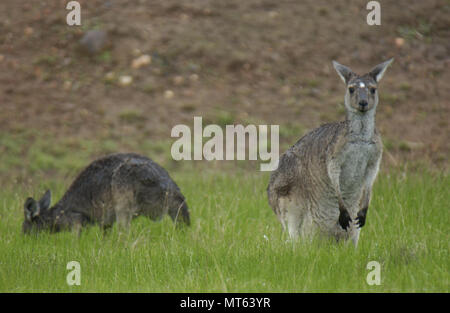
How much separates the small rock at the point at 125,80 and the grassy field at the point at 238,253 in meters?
4.53

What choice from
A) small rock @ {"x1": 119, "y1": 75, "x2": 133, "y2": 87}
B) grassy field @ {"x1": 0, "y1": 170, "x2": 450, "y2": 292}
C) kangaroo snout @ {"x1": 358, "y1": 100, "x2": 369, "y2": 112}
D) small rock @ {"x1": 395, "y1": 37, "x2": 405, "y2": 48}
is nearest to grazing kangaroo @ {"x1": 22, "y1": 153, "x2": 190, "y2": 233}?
grassy field @ {"x1": 0, "y1": 170, "x2": 450, "y2": 292}

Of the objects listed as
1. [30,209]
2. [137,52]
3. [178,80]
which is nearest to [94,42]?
[137,52]

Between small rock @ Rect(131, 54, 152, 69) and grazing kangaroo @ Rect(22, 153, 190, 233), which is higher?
small rock @ Rect(131, 54, 152, 69)

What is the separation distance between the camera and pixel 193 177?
8898 mm

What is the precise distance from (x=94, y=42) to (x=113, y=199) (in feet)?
21.7

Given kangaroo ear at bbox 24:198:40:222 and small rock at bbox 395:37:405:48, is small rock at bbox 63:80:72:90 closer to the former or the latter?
kangaroo ear at bbox 24:198:40:222

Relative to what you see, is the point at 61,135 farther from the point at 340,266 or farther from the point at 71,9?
the point at 340,266

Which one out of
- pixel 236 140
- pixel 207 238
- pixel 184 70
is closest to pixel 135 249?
pixel 207 238

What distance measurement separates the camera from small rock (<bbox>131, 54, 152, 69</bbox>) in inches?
484

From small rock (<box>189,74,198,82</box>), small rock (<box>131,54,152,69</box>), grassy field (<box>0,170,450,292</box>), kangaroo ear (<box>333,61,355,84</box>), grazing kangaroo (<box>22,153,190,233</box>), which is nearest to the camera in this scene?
grassy field (<box>0,170,450,292</box>)

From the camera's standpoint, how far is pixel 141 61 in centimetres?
1235

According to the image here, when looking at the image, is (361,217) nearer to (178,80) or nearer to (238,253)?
Answer: (238,253)

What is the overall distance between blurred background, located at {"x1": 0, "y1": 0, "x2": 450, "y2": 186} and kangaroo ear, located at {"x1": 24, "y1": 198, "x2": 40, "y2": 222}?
7.39 feet

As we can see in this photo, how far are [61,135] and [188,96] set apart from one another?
225 cm
